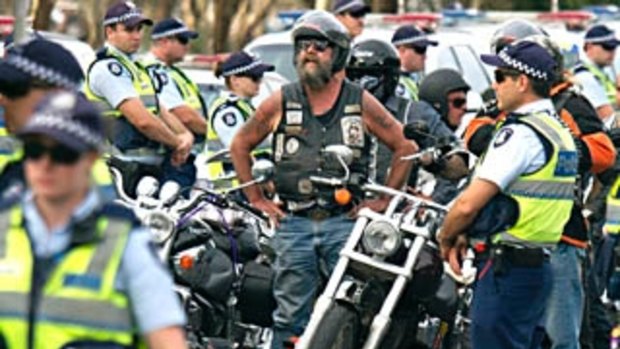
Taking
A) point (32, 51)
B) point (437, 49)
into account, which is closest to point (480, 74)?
point (437, 49)

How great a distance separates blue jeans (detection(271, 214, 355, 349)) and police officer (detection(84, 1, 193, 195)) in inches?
70.1

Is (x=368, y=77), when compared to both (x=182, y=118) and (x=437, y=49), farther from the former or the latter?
(x=437, y=49)

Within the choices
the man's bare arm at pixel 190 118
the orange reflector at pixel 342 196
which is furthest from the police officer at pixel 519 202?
the man's bare arm at pixel 190 118

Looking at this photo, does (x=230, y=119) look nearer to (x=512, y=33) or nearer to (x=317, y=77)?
(x=512, y=33)

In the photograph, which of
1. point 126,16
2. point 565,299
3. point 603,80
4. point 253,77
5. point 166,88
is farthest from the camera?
point 603,80

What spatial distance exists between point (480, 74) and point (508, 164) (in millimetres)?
9728

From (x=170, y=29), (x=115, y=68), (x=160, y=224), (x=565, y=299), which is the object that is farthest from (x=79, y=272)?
(x=170, y=29)

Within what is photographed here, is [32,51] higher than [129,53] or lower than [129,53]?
higher

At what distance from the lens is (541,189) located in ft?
31.0

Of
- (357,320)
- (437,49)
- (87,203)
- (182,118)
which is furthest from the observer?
(437,49)

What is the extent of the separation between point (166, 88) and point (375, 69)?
1931mm

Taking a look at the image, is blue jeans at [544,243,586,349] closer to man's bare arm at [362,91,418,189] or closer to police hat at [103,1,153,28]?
man's bare arm at [362,91,418,189]

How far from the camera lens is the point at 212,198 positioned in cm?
1118

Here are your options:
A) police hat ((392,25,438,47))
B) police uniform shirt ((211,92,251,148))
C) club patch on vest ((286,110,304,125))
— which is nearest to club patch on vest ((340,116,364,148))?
club patch on vest ((286,110,304,125))
